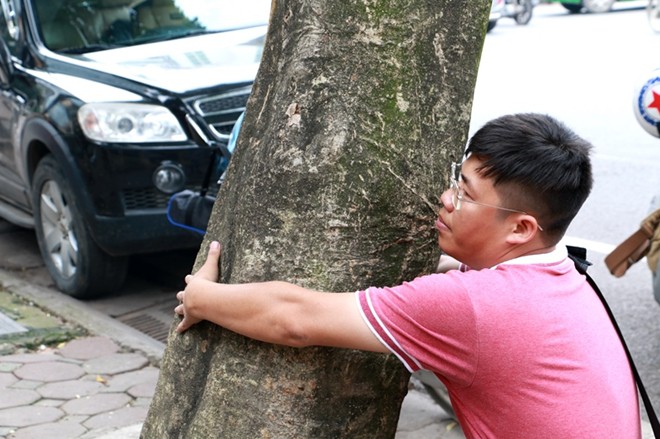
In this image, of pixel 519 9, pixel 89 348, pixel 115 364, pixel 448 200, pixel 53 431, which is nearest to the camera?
pixel 448 200

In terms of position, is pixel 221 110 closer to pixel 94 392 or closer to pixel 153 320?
pixel 153 320

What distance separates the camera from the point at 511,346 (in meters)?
1.97

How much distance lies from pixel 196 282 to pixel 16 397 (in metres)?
2.58

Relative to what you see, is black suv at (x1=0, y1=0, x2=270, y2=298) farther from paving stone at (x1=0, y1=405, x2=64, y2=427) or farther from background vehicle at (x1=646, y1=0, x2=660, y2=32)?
background vehicle at (x1=646, y1=0, x2=660, y2=32)

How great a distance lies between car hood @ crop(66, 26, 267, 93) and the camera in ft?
19.4

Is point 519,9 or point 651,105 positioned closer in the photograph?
point 651,105

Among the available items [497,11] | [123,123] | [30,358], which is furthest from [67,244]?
[497,11]

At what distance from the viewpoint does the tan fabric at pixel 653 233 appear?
4406 millimetres

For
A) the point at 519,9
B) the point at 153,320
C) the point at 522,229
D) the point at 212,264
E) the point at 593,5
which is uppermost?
the point at 522,229

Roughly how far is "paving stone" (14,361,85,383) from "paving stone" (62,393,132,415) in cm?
29

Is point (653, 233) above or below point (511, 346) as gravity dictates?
below

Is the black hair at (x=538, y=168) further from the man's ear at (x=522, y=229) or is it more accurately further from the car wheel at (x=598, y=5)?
the car wheel at (x=598, y=5)

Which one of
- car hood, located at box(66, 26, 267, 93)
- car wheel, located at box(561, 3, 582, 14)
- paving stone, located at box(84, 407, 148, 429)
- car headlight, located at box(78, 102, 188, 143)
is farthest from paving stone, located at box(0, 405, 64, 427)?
car wheel, located at box(561, 3, 582, 14)

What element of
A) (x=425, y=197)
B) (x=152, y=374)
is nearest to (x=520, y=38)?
(x=152, y=374)
